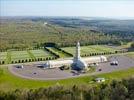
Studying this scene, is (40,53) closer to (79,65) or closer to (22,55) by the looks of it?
(22,55)

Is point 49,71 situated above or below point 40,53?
below

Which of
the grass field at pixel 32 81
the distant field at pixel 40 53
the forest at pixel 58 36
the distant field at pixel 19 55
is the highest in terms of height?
the forest at pixel 58 36

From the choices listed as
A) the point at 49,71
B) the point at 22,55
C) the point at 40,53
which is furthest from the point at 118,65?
the point at 22,55

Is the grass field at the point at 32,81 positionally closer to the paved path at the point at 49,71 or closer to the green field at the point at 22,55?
the paved path at the point at 49,71

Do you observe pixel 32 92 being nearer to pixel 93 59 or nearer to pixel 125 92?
pixel 125 92

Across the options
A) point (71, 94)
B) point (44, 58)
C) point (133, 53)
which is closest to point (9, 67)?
point (44, 58)

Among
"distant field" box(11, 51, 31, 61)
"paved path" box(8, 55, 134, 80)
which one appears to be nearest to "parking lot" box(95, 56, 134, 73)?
"paved path" box(8, 55, 134, 80)

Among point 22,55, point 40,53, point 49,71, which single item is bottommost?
point 49,71

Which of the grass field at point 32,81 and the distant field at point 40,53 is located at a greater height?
the distant field at point 40,53

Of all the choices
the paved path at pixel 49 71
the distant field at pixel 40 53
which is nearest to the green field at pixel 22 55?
the distant field at pixel 40 53

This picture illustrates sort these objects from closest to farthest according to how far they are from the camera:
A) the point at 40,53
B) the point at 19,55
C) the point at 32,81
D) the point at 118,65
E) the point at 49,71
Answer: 1. the point at 32,81
2. the point at 49,71
3. the point at 118,65
4. the point at 19,55
5. the point at 40,53

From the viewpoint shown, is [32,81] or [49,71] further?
[49,71]
